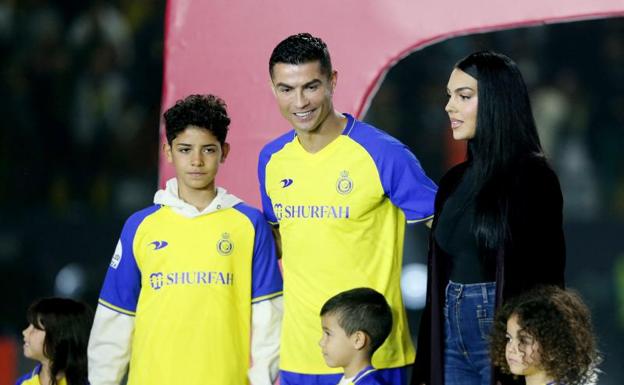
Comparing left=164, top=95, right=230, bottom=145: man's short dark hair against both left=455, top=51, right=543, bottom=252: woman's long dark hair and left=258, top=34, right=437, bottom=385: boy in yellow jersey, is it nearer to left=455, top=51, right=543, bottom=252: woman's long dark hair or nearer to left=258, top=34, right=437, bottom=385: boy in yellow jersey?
left=258, top=34, right=437, bottom=385: boy in yellow jersey

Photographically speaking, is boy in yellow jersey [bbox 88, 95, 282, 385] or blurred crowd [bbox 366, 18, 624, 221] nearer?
boy in yellow jersey [bbox 88, 95, 282, 385]

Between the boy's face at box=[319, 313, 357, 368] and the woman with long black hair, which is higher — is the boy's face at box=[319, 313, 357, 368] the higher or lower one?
the lower one

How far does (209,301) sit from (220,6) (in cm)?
106

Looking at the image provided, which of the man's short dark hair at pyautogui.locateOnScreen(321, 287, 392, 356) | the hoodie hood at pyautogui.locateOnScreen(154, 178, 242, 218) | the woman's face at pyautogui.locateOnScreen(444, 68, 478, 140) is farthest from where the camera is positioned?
the hoodie hood at pyautogui.locateOnScreen(154, 178, 242, 218)

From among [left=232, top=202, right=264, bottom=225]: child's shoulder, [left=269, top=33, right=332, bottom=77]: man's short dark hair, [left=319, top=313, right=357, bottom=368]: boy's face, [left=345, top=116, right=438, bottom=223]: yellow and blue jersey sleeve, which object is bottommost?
[left=319, top=313, right=357, bottom=368]: boy's face

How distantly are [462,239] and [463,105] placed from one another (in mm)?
309

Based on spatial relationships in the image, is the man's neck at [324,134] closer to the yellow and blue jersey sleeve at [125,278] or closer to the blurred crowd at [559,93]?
the yellow and blue jersey sleeve at [125,278]

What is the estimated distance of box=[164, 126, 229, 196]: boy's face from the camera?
3102 mm

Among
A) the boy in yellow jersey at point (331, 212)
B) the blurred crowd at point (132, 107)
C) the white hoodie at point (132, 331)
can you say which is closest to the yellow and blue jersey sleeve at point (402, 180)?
the boy in yellow jersey at point (331, 212)

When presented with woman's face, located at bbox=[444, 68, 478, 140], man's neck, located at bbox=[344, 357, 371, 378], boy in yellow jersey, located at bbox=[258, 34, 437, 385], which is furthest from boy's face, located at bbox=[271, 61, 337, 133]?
man's neck, located at bbox=[344, 357, 371, 378]

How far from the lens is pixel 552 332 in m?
2.69

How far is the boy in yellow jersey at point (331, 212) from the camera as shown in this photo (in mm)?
3023

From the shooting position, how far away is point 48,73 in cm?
780

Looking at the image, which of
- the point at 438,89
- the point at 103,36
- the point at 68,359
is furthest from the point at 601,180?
the point at 68,359
